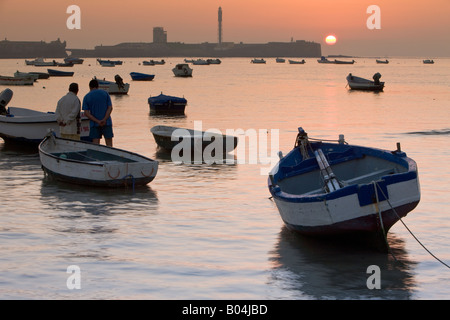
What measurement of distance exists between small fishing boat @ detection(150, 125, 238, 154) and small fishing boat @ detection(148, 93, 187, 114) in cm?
1701

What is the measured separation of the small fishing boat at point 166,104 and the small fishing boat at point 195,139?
55.8 feet

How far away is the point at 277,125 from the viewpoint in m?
35.8

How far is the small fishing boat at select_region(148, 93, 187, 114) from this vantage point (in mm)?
40656

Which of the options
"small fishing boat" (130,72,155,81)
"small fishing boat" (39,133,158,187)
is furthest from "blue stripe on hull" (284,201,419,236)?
"small fishing boat" (130,72,155,81)

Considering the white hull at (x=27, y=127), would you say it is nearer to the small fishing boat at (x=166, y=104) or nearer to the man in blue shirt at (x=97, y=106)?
the man in blue shirt at (x=97, y=106)

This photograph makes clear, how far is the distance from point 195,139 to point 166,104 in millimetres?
18658

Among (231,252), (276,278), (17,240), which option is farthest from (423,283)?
(17,240)

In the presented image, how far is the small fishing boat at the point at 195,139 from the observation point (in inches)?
888

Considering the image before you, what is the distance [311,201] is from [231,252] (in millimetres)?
1548

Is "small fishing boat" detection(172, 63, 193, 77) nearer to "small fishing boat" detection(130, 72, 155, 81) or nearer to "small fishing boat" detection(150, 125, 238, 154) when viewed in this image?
"small fishing boat" detection(130, 72, 155, 81)

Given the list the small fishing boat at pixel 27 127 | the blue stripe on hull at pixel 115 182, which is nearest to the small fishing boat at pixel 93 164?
the blue stripe on hull at pixel 115 182

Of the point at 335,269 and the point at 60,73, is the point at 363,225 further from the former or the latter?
the point at 60,73
